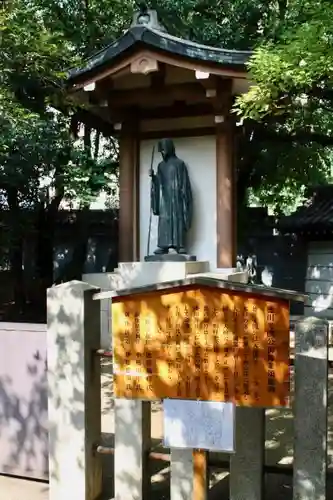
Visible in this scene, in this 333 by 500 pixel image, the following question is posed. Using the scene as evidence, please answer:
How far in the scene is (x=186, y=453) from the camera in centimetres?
312

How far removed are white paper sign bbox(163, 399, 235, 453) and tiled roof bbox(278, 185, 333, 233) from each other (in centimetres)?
1201

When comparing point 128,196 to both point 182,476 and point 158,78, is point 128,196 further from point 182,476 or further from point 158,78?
point 182,476

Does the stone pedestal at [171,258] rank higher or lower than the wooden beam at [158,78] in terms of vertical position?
lower

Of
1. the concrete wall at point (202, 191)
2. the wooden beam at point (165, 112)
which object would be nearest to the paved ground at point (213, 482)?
the concrete wall at point (202, 191)

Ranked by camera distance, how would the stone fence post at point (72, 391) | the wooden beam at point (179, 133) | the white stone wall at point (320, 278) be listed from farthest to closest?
the white stone wall at point (320, 278) → the wooden beam at point (179, 133) → the stone fence post at point (72, 391)

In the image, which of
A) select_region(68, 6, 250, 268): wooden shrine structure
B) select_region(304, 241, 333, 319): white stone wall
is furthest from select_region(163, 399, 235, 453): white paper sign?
select_region(304, 241, 333, 319): white stone wall

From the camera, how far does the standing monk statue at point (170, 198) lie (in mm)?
8500

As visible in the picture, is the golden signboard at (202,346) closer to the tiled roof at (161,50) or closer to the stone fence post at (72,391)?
the stone fence post at (72,391)

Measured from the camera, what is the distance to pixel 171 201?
28.0ft

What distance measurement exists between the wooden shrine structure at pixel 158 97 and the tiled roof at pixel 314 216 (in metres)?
6.16

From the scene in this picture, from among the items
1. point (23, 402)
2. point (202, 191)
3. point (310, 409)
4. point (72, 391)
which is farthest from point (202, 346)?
point (202, 191)

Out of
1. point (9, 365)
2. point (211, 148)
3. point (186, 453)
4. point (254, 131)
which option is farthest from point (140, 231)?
point (186, 453)

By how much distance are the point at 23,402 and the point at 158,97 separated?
6.27 m

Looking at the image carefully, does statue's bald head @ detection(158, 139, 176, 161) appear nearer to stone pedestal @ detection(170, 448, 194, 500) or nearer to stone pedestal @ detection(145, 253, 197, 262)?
stone pedestal @ detection(145, 253, 197, 262)
